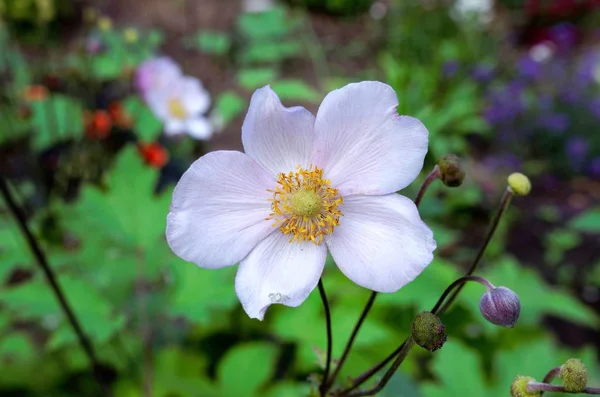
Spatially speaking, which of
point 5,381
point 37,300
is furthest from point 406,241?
point 5,381

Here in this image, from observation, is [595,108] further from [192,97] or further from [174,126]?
[174,126]

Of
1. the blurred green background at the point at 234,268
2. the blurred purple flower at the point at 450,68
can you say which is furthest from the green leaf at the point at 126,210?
the blurred purple flower at the point at 450,68

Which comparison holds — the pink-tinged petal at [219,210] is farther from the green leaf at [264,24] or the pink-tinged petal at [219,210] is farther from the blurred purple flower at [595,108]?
the blurred purple flower at [595,108]

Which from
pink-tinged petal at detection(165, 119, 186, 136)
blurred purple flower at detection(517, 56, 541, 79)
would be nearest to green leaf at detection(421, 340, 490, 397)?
pink-tinged petal at detection(165, 119, 186, 136)

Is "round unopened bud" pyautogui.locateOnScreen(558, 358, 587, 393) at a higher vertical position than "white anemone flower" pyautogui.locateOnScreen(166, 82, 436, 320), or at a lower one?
lower

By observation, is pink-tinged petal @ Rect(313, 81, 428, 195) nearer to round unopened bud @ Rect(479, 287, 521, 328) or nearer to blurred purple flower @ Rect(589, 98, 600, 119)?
round unopened bud @ Rect(479, 287, 521, 328)

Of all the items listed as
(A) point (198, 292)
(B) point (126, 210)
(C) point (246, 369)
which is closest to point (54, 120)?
(B) point (126, 210)
